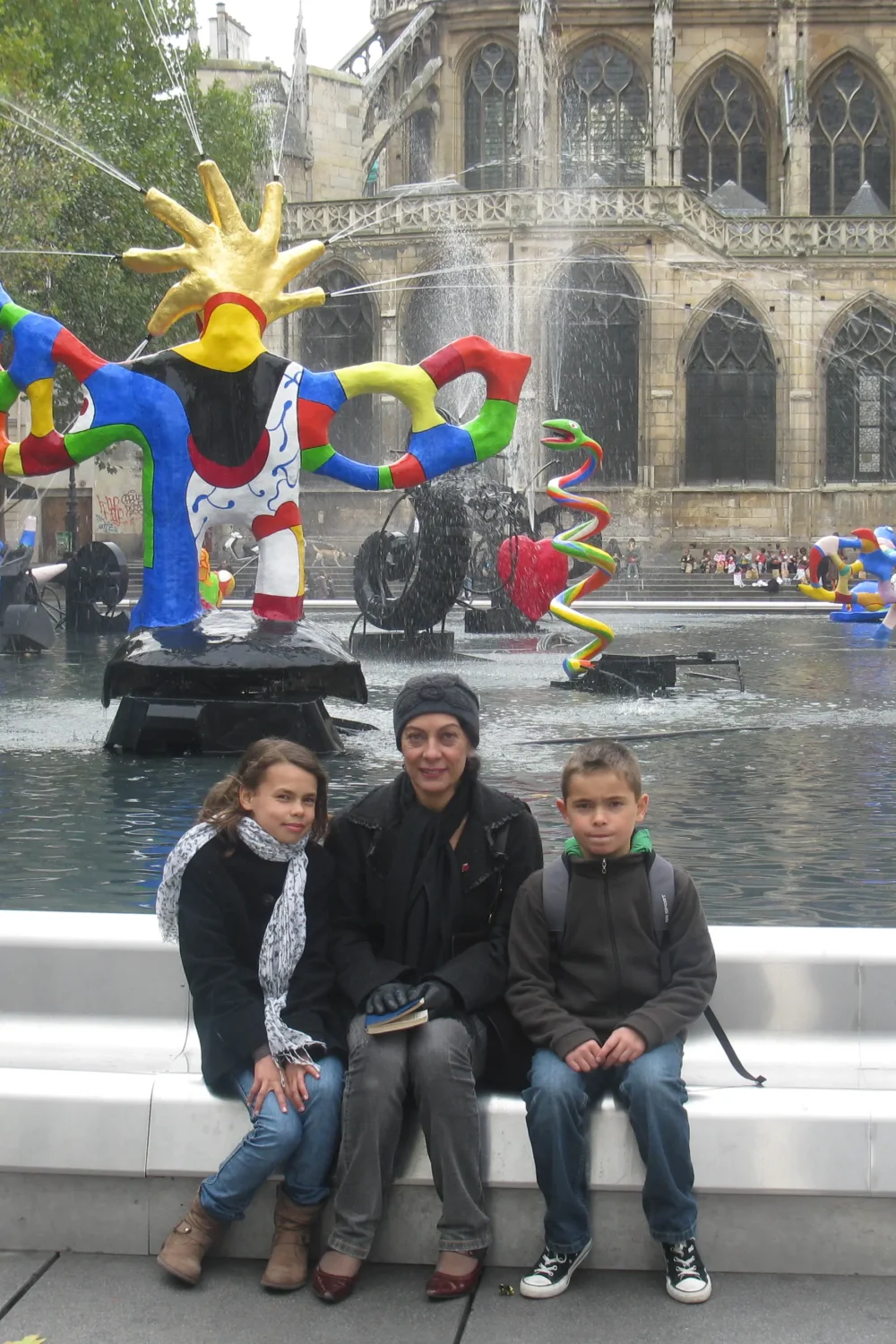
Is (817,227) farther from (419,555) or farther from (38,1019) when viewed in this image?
(38,1019)

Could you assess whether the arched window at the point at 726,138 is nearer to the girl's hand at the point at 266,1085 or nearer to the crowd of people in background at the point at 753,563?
the crowd of people in background at the point at 753,563

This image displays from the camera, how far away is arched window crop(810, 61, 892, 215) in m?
44.0

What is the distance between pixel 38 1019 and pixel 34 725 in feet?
21.1

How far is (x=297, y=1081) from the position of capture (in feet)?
10.9

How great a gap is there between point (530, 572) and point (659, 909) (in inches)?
581

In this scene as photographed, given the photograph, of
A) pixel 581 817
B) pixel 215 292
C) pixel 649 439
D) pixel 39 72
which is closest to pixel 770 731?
pixel 215 292

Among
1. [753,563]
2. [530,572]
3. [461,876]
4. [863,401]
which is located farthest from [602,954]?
[863,401]

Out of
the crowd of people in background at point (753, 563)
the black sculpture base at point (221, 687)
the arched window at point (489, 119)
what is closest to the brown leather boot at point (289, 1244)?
the black sculpture base at point (221, 687)

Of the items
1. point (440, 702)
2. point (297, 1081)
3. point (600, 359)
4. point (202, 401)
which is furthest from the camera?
point (600, 359)

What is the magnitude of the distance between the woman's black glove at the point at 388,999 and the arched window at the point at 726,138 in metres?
43.4

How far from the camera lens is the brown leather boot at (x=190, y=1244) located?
3.18 metres

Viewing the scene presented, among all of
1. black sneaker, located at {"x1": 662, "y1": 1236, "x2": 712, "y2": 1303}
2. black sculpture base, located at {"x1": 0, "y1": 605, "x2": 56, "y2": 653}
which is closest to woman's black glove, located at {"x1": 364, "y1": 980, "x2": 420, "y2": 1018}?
black sneaker, located at {"x1": 662, "y1": 1236, "x2": 712, "y2": 1303}

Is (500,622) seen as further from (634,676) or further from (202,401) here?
(202,401)

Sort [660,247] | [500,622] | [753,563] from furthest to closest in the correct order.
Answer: [660,247] < [753,563] < [500,622]
